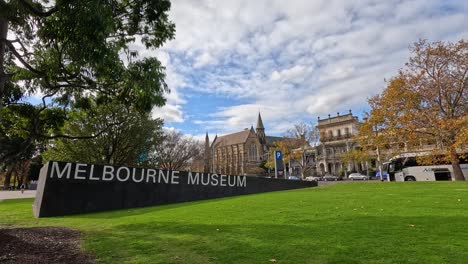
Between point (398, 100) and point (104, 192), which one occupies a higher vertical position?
point (398, 100)

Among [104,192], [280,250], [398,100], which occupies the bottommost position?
[280,250]

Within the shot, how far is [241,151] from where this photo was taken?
111 metres

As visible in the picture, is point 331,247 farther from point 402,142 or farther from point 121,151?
point 121,151

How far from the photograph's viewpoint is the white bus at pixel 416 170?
35.7 meters

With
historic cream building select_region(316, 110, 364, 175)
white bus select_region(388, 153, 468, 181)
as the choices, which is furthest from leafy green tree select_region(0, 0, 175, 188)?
historic cream building select_region(316, 110, 364, 175)

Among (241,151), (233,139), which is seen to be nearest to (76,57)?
(241,151)

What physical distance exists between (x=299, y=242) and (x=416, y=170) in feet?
124

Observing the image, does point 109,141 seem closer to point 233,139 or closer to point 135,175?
point 135,175

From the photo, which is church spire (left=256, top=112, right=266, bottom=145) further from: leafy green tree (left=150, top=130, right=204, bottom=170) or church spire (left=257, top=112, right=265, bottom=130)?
leafy green tree (left=150, top=130, right=204, bottom=170)

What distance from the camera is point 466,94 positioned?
28.4m

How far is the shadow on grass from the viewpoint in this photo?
495 cm

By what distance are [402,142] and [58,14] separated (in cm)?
2979

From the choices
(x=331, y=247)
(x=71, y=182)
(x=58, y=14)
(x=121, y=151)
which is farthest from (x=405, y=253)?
(x=121, y=151)

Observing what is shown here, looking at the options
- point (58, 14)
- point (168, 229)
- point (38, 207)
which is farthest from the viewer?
point (38, 207)
